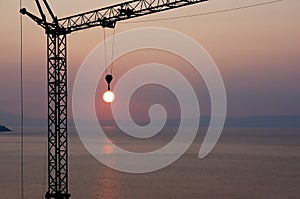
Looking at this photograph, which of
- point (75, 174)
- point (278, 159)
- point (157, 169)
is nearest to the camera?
point (75, 174)

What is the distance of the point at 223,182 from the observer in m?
91.4

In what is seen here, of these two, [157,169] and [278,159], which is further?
[278,159]

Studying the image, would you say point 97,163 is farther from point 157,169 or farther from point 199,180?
point 199,180

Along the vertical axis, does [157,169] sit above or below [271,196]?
above

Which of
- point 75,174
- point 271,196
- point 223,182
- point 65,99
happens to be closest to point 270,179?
point 223,182

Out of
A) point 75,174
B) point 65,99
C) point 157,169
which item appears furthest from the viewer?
point 157,169

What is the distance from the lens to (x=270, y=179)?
97250mm

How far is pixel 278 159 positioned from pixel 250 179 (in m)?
43.7

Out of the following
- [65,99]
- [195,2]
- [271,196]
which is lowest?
[271,196]

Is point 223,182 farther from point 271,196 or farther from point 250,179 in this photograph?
→ point 271,196

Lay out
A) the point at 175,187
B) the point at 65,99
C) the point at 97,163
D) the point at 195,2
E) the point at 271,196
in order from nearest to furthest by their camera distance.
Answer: the point at 195,2 < the point at 65,99 < the point at 271,196 < the point at 175,187 < the point at 97,163

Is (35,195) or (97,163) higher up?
(97,163)

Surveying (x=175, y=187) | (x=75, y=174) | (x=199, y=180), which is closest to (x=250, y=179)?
(x=199, y=180)

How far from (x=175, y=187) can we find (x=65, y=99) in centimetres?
5167
